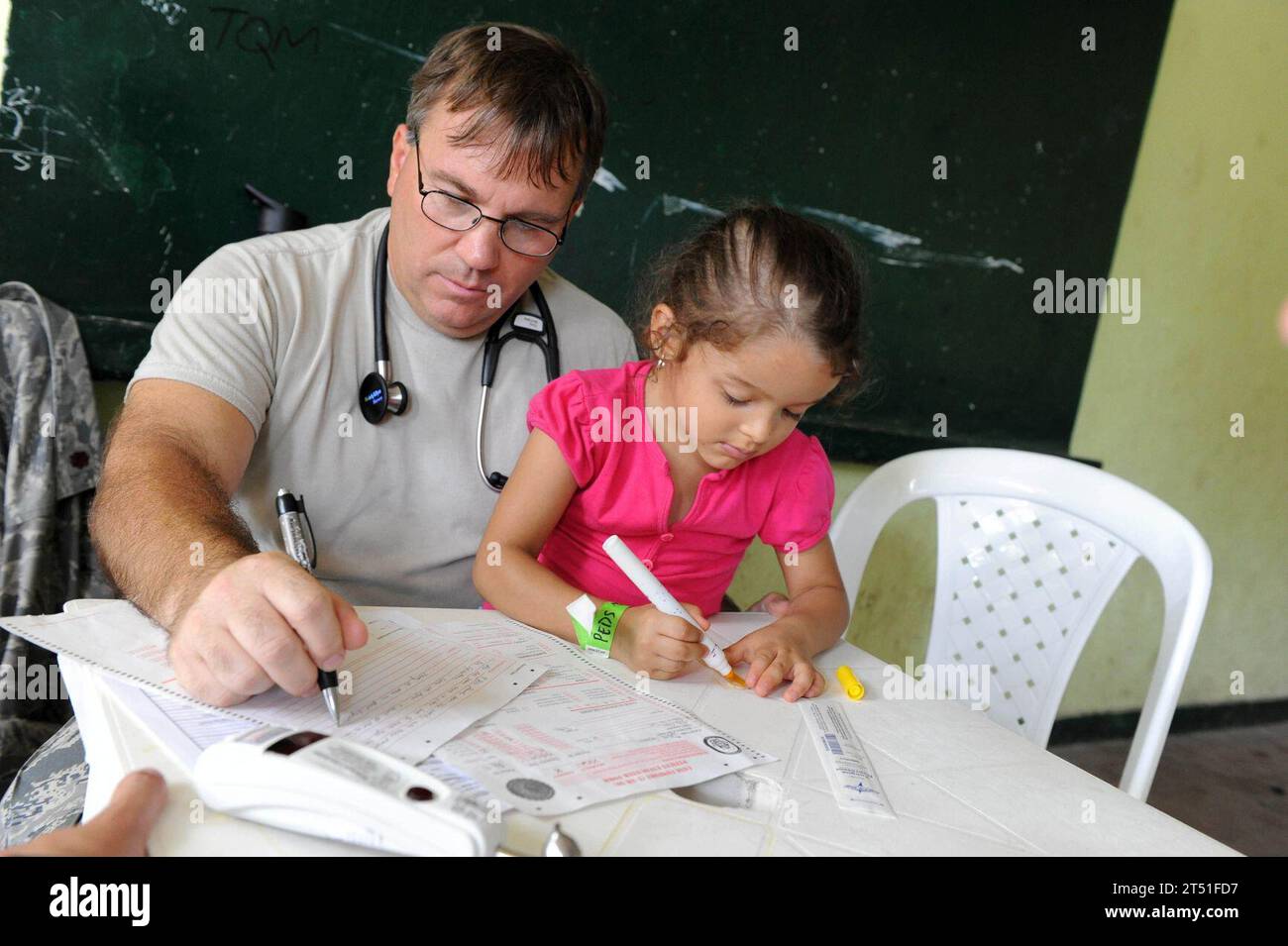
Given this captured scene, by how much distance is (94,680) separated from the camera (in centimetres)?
81

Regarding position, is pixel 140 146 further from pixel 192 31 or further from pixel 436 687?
pixel 436 687

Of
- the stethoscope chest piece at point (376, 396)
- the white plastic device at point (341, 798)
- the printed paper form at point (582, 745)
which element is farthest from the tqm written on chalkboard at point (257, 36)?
the white plastic device at point (341, 798)

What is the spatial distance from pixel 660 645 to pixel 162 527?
1.67ft

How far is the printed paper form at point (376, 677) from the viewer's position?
797 millimetres

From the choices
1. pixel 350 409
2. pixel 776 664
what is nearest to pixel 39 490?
pixel 350 409

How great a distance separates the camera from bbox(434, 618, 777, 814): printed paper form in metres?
0.75

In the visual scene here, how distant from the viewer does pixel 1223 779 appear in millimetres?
2947

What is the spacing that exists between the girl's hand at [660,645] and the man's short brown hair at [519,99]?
64cm

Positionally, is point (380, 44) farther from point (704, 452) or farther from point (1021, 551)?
point (1021, 551)

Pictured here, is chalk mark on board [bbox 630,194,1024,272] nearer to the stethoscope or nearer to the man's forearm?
the stethoscope

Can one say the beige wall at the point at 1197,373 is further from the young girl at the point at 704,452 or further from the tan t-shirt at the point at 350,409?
the tan t-shirt at the point at 350,409

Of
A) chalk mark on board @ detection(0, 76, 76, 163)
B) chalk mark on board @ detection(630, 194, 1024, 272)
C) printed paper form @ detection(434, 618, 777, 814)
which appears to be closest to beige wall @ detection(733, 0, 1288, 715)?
chalk mark on board @ detection(630, 194, 1024, 272)

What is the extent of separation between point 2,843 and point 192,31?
1.28 m
